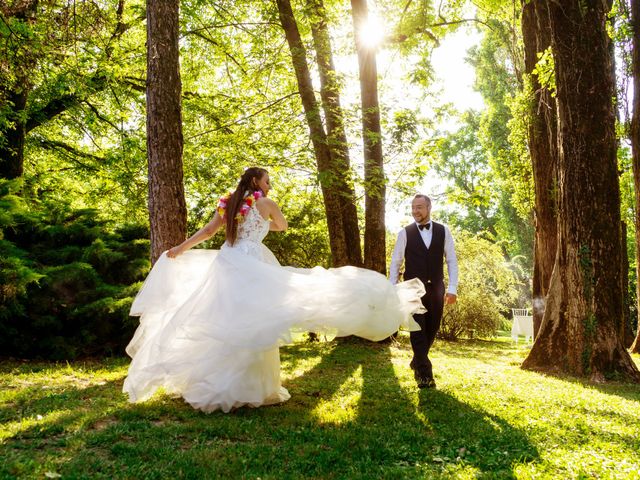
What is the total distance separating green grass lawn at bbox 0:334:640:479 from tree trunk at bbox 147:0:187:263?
2.21 m

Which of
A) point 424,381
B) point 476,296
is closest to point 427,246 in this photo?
point 424,381

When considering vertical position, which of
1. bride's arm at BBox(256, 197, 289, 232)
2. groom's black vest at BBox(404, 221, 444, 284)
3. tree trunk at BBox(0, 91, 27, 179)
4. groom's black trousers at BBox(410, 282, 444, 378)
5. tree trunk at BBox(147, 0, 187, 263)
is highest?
tree trunk at BBox(0, 91, 27, 179)

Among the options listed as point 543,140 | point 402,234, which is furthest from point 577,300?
point 543,140

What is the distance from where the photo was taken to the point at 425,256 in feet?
21.4

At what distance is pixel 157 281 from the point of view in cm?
570

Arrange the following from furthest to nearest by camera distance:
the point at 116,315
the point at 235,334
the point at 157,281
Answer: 1. the point at 116,315
2. the point at 157,281
3. the point at 235,334

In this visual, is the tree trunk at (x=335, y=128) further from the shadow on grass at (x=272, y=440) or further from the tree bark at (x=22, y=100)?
the shadow on grass at (x=272, y=440)

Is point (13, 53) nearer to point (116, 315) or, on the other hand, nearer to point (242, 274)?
point (116, 315)

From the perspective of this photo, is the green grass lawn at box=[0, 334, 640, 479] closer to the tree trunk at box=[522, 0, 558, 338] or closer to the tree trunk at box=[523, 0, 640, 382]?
the tree trunk at box=[523, 0, 640, 382]

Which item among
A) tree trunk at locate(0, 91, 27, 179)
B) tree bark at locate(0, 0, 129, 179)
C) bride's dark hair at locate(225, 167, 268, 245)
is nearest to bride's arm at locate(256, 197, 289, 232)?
bride's dark hair at locate(225, 167, 268, 245)

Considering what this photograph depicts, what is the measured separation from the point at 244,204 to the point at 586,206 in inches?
213

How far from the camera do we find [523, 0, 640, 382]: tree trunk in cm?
775

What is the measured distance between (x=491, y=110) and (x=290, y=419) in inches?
1269

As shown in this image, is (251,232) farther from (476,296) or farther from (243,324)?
(476,296)
